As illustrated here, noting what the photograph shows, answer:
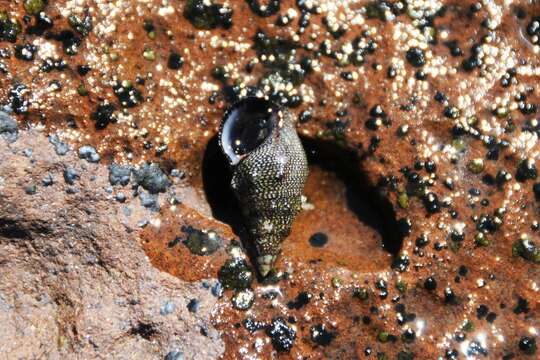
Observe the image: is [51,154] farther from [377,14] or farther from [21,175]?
[377,14]

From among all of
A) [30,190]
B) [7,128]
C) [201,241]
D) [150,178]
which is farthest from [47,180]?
[201,241]

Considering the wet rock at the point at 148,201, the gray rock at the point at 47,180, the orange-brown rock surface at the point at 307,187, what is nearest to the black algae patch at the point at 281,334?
the orange-brown rock surface at the point at 307,187

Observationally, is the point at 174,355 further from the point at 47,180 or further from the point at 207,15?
the point at 207,15

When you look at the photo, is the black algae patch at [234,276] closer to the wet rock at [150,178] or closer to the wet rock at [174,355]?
the wet rock at [174,355]

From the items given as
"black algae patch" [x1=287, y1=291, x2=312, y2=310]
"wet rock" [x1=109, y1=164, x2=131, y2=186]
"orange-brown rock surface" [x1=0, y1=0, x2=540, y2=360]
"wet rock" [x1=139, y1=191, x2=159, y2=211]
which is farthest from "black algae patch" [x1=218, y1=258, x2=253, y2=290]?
"wet rock" [x1=109, y1=164, x2=131, y2=186]

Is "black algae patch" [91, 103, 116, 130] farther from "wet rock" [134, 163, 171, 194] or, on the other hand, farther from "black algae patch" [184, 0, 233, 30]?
"black algae patch" [184, 0, 233, 30]

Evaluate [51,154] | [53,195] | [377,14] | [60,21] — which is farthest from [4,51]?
[377,14]

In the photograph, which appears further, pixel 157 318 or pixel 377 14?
pixel 377 14
